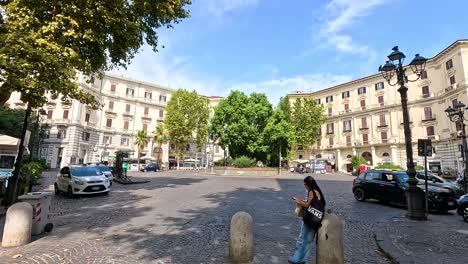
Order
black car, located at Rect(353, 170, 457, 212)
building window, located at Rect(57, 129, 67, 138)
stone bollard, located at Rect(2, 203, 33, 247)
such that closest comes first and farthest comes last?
stone bollard, located at Rect(2, 203, 33, 247), black car, located at Rect(353, 170, 457, 212), building window, located at Rect(57, 129, 67, 138)

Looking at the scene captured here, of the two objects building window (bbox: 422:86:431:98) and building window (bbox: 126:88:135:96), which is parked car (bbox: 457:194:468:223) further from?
building window (bbox: 126:88:135:96)

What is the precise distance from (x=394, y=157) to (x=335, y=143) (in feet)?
41.8

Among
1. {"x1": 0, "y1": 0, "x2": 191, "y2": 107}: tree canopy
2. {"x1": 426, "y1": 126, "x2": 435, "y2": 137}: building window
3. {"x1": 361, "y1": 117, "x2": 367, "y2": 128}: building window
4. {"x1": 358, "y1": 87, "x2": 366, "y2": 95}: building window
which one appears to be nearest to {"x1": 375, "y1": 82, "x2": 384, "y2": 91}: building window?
{"x1": 358, "y1": 87, "x2": 366, "y2": 95}: building window

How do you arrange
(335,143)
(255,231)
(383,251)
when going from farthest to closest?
(335,143), (255,231), (383,251)

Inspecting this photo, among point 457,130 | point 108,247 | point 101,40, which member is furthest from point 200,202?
point 457,130

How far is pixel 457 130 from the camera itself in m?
35.4

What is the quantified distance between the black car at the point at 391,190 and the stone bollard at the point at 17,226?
11.5m

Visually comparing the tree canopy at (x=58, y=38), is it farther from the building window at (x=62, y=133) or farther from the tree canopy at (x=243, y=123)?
the building window at (x=62, y=133)

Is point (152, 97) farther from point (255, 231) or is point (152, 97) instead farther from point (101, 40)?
point (255, 231)

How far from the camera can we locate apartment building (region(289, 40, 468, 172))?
126 feet

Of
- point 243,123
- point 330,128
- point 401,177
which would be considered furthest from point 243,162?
point 330,128

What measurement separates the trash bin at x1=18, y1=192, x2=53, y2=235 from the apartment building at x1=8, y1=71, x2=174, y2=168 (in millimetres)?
36651

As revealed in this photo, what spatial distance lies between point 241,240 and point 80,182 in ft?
37.0

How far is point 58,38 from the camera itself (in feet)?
29.2
